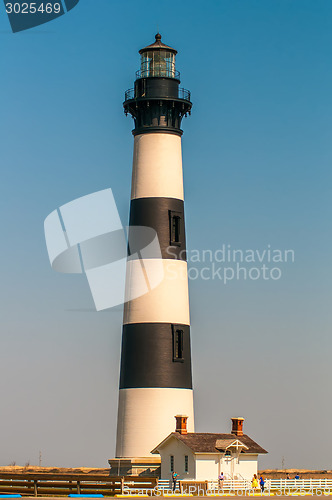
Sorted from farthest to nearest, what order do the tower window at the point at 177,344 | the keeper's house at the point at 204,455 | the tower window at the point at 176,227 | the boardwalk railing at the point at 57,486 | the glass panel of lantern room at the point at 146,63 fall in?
the glass panel of lantern room at the point at 146,63 → the tower window at the point at 176,227 → the tower window at the point at 177,344 → the keeper's house at the point at 204,455 → the boardwalk railing at the point at 57,486

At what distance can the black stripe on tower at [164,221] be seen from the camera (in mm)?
58844

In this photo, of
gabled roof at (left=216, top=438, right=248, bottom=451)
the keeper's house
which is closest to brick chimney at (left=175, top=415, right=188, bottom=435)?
the keeper's house

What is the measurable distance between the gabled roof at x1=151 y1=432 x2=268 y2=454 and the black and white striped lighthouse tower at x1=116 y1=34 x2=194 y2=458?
0.95 meters

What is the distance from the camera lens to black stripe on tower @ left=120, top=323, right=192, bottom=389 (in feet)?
189

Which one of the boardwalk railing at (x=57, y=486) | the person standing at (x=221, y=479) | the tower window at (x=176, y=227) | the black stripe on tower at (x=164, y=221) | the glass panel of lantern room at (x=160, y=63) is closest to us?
the boardwalk railing at (x=57, y=486)

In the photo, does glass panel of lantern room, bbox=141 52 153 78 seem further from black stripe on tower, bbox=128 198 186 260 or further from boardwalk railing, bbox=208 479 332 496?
boardwalk railing, bbox=208 479 332 496

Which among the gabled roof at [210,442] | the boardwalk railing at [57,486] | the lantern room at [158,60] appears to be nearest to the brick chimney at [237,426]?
the gabled roof at [210,442]

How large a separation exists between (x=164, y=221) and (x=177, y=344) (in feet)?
21.2

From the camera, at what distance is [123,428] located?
58.2 meters

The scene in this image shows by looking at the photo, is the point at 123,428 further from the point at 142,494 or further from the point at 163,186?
the point at 163,186

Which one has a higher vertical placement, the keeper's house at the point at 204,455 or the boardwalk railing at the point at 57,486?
the keeper's house at the point at 204,455

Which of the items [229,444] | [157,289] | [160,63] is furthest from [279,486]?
[160,63]

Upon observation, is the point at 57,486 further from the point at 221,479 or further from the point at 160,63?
the point at 160,63

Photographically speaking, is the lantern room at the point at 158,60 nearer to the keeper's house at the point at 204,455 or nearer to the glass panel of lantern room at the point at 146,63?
the glass panel of lantern room at the point at 146,63
